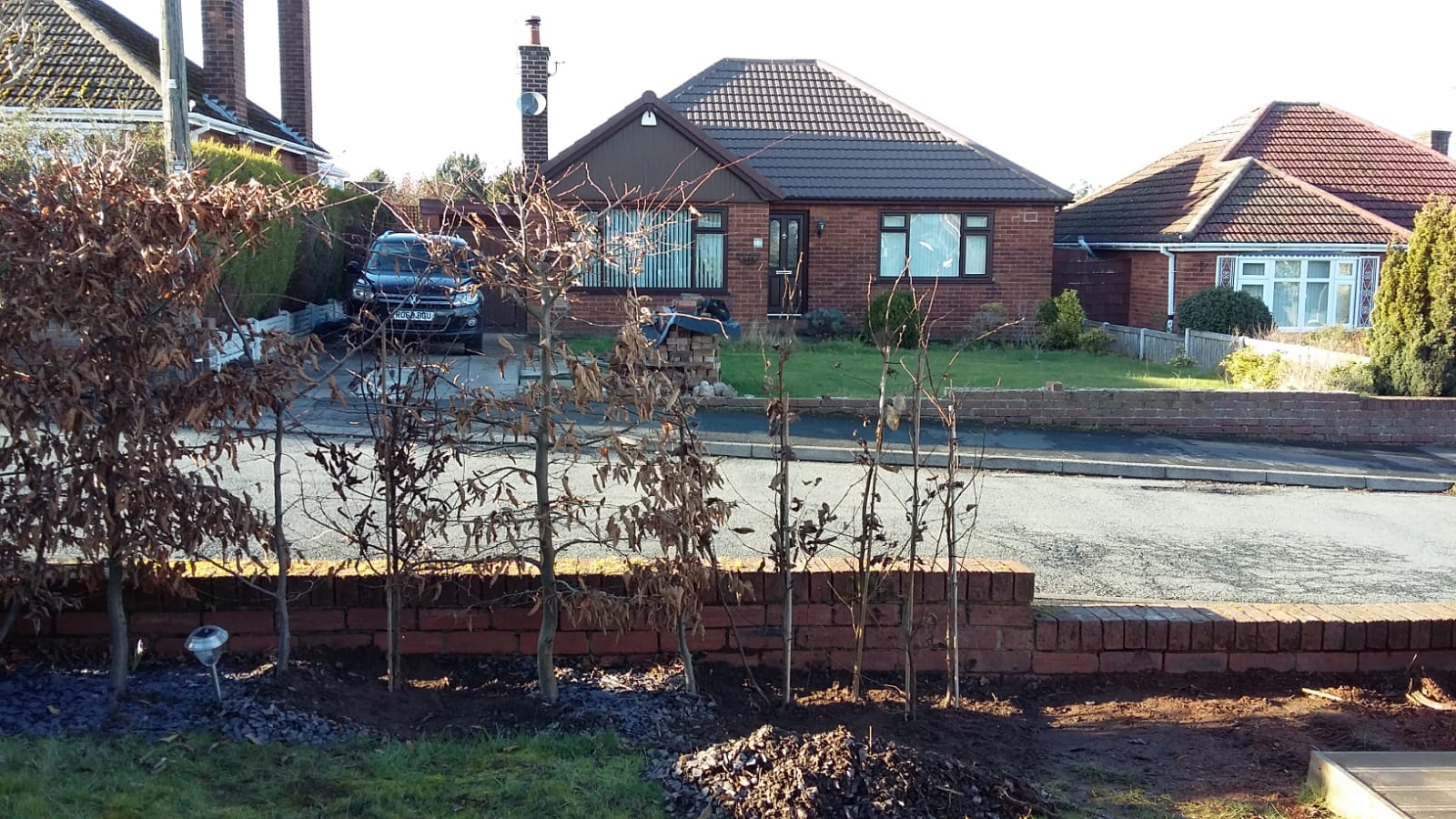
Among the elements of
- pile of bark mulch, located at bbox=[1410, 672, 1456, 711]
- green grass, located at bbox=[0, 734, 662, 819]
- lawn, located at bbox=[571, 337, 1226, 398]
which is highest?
lawn, located at bbox=[571, 337, 1226, 398]

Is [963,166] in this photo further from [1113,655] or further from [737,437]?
[1113,655]

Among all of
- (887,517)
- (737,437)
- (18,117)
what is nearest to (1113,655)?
(887,517)

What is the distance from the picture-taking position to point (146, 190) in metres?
4.20

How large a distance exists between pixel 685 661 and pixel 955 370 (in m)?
14.6

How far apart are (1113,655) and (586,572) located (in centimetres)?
223

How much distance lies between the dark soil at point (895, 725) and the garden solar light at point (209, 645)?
21cm

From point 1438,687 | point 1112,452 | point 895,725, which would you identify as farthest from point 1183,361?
point 895,725

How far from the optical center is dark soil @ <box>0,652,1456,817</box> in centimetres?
378

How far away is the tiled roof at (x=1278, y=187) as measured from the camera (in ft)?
82.1

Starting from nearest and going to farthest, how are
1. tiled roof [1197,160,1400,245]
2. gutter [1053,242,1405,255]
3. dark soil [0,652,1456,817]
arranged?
dark soil [0,652,1456,817]
gutter [1053,242,1405,255]
tiled roof [1197,160,1400,245]

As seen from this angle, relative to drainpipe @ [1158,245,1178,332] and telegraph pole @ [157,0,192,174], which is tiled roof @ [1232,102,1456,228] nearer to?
drainpipe @ [1158,245,1178,332]

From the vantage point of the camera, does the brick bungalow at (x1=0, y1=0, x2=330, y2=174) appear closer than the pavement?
No

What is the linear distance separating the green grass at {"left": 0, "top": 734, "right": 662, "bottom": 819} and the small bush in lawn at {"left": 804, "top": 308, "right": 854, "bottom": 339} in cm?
2001

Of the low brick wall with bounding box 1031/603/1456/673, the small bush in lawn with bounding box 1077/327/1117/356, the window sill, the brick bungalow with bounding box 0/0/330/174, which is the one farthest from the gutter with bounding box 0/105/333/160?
the low brick wall with bounding box 1031/603/1456/673
